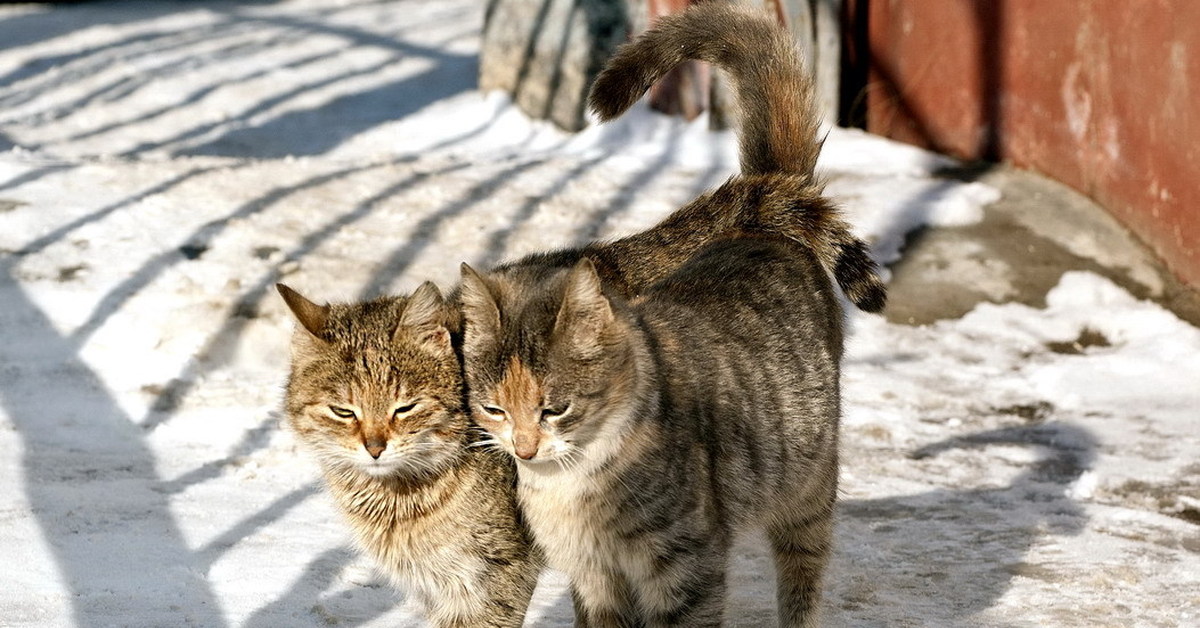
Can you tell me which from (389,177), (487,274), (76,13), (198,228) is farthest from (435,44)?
(487,274)

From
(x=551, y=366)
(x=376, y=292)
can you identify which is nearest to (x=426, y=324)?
(x=551, y=366)

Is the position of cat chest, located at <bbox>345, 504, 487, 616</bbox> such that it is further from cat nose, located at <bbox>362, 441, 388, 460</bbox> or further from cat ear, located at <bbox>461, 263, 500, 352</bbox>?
cat ear, located at <bbox>461, 263, 500, 352</bbox>

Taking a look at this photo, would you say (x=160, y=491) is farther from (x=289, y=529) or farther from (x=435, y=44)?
(x=435, y=44)

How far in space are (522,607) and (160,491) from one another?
1.97 m

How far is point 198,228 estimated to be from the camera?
7.33m

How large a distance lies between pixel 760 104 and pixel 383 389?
5.37 feet

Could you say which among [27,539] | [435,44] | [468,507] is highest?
[468,507]

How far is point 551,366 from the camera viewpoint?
3311 millimetres

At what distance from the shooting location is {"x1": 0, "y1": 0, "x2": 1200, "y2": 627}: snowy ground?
442cm

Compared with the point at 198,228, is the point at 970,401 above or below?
below

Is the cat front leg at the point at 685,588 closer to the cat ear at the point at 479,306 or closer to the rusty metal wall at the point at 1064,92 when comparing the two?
the cat ear at the point at 479,306

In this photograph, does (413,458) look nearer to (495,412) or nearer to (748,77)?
(495,412)

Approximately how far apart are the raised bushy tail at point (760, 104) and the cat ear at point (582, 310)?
1.11 metres

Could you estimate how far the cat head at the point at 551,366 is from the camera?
3.28 m
